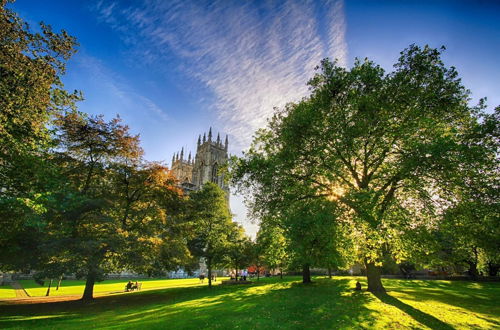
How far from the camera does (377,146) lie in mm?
16328

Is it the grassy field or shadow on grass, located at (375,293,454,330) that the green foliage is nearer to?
the grassy field

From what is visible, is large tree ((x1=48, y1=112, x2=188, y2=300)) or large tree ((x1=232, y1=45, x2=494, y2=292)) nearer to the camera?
large tree ((x1=232, y1=45, x2=494, y2=292))

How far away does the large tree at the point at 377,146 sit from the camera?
45.7 ft

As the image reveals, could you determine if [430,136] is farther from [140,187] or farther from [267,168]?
[140,187]

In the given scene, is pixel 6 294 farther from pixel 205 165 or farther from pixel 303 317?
pixel 205 165

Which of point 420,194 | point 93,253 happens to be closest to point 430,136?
point 420,194

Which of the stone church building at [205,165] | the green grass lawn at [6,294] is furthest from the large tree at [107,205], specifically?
the stone church building at [205,165]

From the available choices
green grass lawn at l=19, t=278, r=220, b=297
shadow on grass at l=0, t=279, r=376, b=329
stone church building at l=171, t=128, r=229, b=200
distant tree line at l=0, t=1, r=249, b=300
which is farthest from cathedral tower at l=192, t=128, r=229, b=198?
shadow on grass at l=0, t=279, r=376, b=329

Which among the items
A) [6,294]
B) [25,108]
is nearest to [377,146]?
[25,108]

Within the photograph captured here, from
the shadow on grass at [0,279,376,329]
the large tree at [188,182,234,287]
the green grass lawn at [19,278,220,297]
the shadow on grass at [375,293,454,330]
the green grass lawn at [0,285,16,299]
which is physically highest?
the large tree at [188,182,234,287]

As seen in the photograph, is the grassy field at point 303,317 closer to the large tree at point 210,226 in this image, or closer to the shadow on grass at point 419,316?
the shadow on grass at point 419,316

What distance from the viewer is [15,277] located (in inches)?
1580

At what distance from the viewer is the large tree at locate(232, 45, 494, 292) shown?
13.9 m

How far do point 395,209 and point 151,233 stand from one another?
18.3 meters
